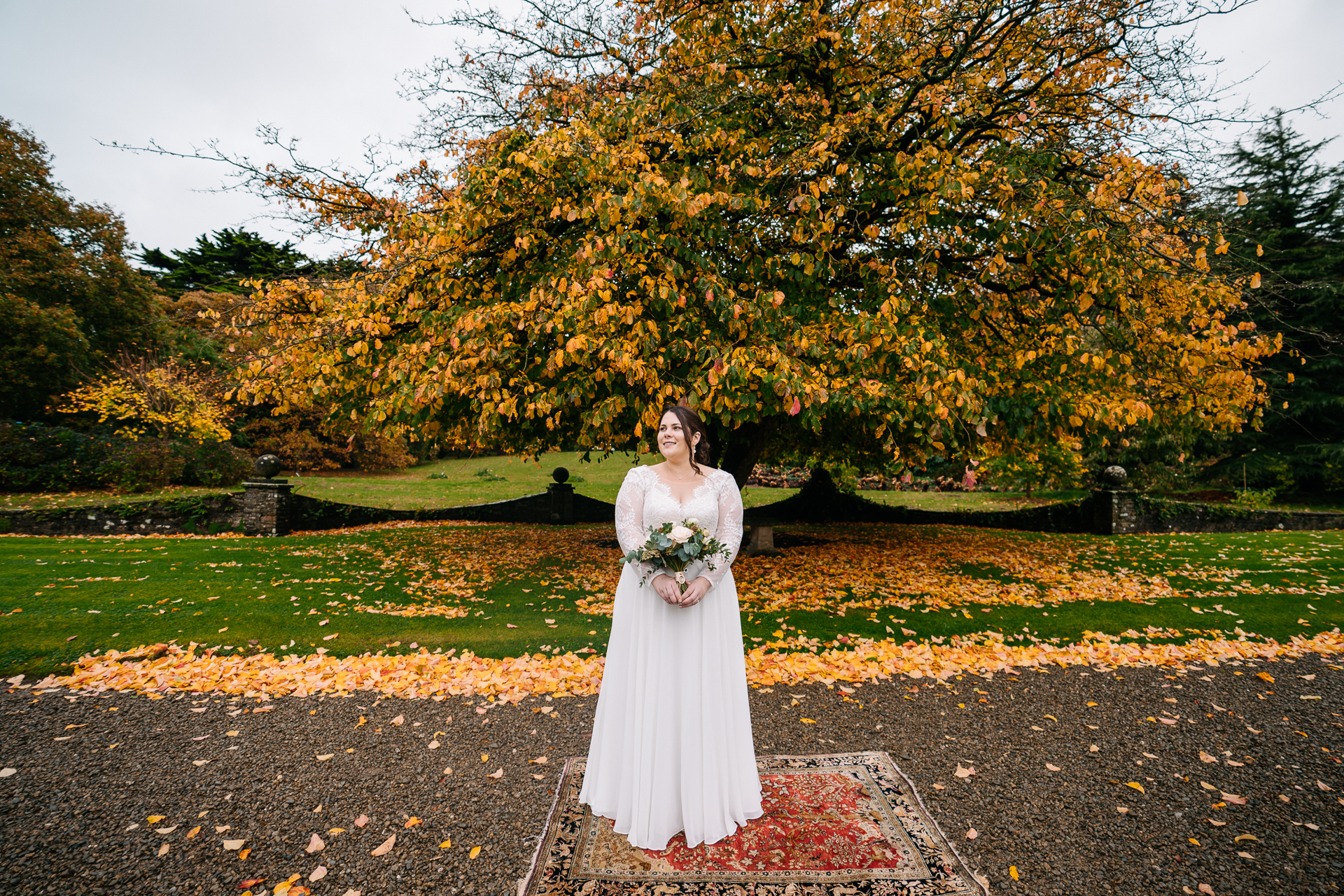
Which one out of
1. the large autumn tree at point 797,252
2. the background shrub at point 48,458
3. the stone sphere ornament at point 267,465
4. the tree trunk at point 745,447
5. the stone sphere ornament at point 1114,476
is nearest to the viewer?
the large autumn tree at point 797,252

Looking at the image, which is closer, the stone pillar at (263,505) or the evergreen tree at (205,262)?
the stone pillar at (263,505)

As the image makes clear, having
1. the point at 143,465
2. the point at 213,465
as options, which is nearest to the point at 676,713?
the point at 143,465

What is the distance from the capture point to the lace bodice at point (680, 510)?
314 cm

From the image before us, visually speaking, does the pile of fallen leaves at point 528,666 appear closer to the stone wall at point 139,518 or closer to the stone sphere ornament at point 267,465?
the stone sphere ornament at point 267,465

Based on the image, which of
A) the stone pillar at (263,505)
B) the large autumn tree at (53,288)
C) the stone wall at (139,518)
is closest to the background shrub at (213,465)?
the stone wall at (139,518)

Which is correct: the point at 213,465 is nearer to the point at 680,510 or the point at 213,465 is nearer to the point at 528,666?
the point at 528,666

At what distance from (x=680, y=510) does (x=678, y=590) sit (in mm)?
430

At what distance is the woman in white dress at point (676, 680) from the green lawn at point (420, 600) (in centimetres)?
329

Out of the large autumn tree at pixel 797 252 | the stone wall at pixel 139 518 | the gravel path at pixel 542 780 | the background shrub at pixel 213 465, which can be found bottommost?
the gravel path at pixel 542 780

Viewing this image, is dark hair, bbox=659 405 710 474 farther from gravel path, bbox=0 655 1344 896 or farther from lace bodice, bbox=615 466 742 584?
gravel path, bbox=0 655 1344 896

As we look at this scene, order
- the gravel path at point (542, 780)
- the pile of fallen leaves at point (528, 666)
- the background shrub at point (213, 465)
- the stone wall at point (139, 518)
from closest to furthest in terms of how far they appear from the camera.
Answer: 1. the gravel path at point (542, 780)
2. the pile of fallen leaves at point (528, 666)
3. the stone wall at point (139, 518)
4. the background shrub at point (213, 465)

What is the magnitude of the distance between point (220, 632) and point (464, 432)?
16.5ft

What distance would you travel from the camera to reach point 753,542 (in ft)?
37.3

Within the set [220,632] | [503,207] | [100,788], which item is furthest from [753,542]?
[100,788]
